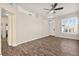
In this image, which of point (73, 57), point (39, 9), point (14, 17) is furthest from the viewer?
point (14, 17)

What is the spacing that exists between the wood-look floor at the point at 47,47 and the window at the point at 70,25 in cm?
28

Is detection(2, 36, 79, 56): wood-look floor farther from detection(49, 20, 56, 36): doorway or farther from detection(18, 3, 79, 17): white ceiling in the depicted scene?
detection(18, 3, 79, 17): white ceiling

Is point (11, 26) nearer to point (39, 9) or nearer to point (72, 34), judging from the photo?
point (39, 9)

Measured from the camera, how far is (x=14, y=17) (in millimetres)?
2783

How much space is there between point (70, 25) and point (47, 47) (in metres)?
0.82

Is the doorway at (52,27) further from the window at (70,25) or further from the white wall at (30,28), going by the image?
the window at (70,25)

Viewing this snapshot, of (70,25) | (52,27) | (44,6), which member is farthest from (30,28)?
(70,25)

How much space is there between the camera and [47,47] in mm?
2621

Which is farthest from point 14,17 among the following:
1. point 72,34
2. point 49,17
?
point 72,34

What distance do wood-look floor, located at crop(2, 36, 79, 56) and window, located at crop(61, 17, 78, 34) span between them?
275 mm

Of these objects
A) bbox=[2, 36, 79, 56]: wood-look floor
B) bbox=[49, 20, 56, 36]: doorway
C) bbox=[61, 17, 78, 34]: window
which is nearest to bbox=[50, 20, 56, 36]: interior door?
bbox=[49, 20, 56, 36]: doorway

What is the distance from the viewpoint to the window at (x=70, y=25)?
2.52 metres

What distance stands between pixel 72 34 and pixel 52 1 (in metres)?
1.03

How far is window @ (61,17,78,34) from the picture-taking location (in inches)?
99.3
